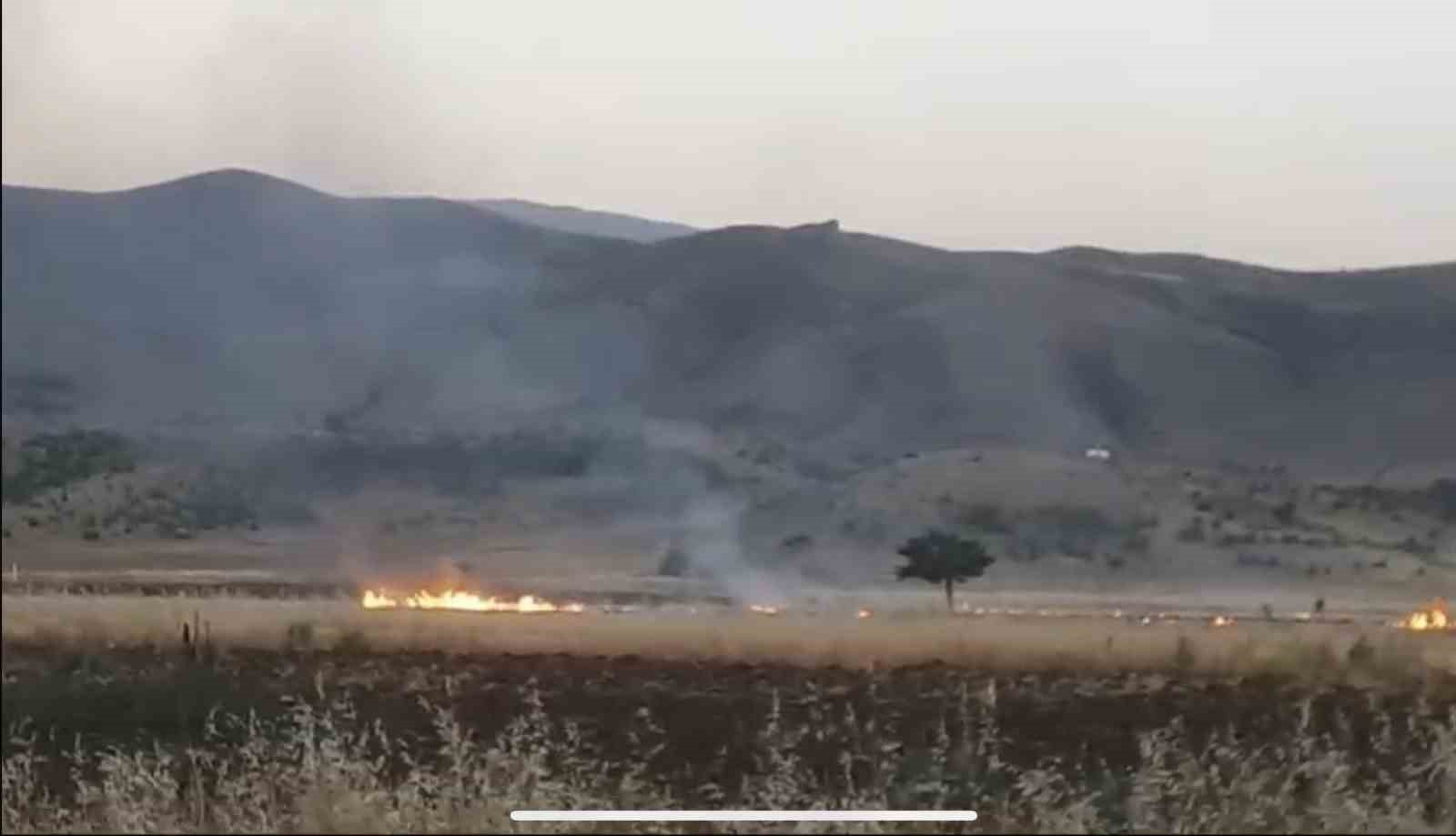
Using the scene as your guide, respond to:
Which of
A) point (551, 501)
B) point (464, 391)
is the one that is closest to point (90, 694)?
point (464, 391)

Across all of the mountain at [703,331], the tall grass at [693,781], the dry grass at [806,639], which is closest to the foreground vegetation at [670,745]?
the tall grass at [693,781]

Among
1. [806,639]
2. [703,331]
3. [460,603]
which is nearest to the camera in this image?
[806,639]

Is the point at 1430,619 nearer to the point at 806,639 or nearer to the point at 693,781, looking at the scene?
the point at 806,639

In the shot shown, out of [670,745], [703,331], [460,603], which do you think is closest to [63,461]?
[670,745]

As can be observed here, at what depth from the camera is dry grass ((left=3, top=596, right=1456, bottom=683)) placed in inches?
559

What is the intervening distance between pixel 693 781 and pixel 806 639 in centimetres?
651

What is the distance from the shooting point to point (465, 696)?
48.2 feet

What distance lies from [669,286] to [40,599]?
52.4 metres

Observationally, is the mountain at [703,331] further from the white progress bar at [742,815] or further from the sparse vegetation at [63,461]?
the white progress bar at [742,815]

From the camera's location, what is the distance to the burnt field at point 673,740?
33.0 feet

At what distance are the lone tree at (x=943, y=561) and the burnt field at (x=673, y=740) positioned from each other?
72.9 feet

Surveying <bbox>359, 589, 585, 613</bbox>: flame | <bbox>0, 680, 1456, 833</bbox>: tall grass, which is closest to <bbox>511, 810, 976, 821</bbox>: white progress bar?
<bbox>0, 680, 1456, 833</bbox>: tall grass

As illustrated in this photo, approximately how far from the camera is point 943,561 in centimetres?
4025

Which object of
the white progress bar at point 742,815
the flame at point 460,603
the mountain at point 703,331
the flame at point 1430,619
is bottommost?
the white progress bar at point 742,815
